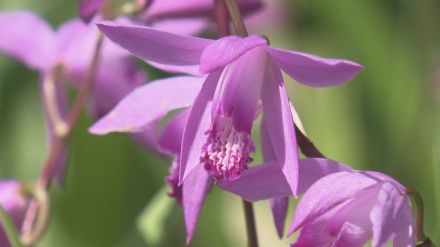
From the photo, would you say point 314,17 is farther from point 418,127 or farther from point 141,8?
point 141,8

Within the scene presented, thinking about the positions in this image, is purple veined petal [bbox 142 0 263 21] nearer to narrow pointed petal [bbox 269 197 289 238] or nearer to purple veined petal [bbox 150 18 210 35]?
purple veined petal [bbox 150 18 210 35]

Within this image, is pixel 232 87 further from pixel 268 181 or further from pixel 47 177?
pixel 47 177

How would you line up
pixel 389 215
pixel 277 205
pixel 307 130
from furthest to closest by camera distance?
pixel 307 130 < pixel 277 205 < pixel 389 215

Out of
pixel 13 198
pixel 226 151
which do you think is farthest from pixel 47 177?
pixel 226 151

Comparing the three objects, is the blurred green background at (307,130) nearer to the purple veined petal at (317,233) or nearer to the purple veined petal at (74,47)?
the purple veined petal at (74,47)

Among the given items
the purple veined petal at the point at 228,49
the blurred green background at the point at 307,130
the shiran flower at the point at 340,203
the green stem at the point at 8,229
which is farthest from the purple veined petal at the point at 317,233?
the blurred green background at the point at 307,130

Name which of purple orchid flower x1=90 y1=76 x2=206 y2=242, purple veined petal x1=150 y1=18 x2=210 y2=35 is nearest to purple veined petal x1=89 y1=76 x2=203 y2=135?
purple orchid flower x1=90 y1=76 x2=206 y2=242

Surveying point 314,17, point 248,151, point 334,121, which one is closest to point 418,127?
point 334,121
